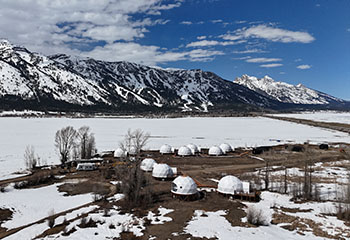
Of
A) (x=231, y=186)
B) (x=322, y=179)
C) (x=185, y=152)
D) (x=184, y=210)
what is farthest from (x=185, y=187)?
(x=185, y=152)

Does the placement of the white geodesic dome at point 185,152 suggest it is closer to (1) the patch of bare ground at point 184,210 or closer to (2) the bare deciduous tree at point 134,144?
(2) the bare deciduous tree at point 134,144

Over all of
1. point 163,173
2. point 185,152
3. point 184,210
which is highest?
point 185,152

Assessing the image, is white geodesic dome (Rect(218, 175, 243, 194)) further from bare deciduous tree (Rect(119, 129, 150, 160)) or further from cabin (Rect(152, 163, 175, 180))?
bare deciduous tree (Rect(119, 129, 150, 160))

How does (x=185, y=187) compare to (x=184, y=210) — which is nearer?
(x=184, y=210)

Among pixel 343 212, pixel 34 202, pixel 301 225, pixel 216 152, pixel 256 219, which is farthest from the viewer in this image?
pixel 216 152

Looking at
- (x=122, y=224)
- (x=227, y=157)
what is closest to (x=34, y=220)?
(x=122, y=224)

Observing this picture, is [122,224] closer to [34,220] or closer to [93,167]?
[34,220]

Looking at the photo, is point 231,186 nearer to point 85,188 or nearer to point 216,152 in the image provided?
point 85,188

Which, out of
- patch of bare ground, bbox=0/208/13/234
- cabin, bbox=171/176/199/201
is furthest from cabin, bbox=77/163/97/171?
cabin, bbox=171/176/199/201

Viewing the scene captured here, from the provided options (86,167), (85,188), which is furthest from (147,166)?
(86,167)

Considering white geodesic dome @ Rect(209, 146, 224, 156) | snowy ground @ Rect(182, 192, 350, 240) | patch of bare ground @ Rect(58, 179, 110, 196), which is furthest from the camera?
white geodesic dome @ Rect(209, 146, 224, 156)

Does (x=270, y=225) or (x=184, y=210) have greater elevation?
(x=184, y=210)

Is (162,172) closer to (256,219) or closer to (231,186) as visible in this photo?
(231,186)

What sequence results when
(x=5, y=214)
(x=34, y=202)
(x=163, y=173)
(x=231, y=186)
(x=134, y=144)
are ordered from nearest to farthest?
(x=5, y=214), (x=231, y=186), (x=34, y=202), (x=163, y=173), (x=134, y=144)
